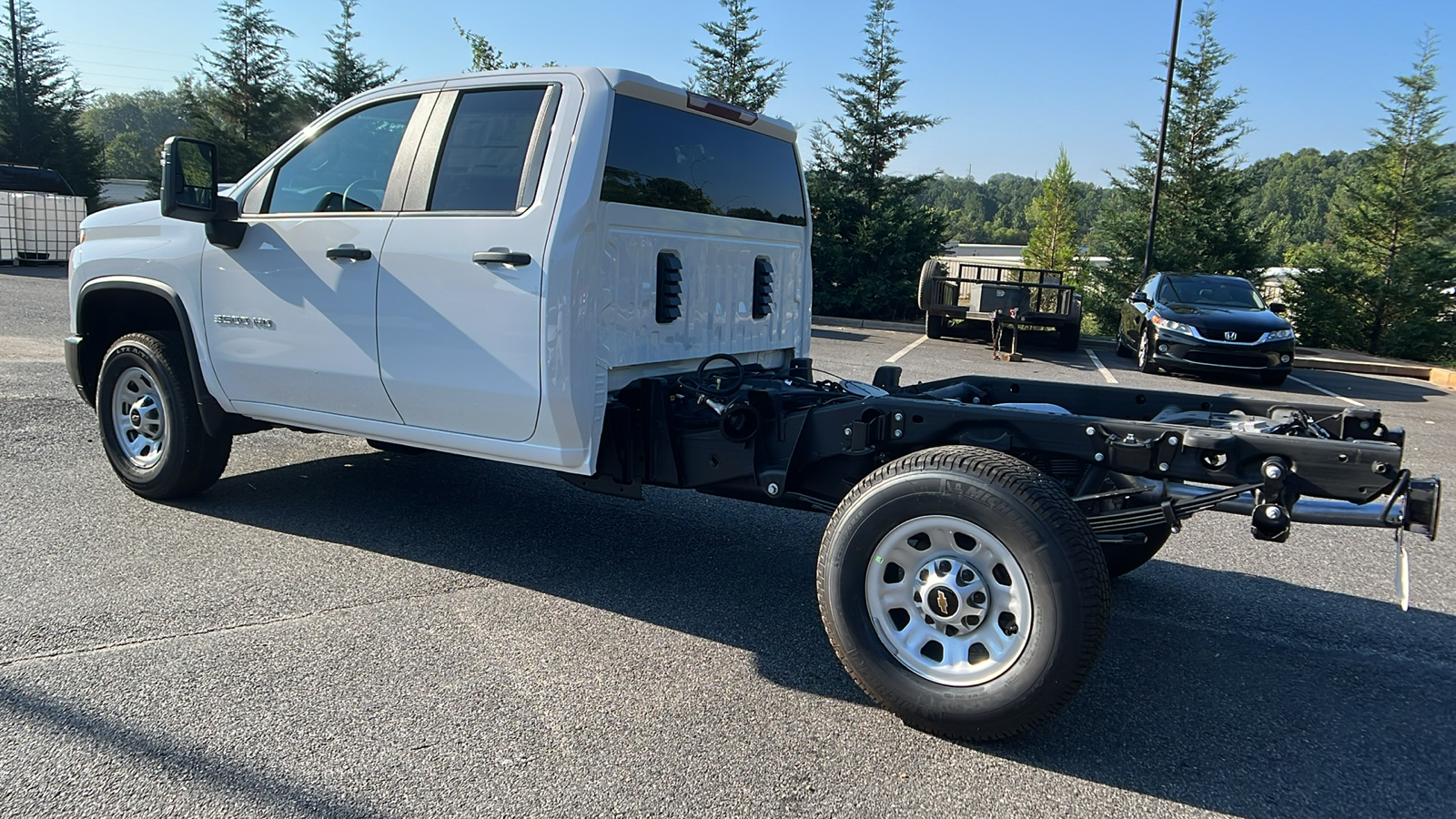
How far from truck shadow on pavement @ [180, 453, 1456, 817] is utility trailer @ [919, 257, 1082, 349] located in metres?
9.00

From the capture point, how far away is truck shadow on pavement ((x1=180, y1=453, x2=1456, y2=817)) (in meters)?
3.02

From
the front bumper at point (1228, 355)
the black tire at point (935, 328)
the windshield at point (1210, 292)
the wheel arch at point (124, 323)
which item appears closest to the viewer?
the wheel arch at point (124, 323)

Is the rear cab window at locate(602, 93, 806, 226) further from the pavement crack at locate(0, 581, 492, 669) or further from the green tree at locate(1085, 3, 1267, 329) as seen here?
the green tree at locate(1085, 3, 1267, 329)


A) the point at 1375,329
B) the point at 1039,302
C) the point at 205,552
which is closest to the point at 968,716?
the point at 205,552

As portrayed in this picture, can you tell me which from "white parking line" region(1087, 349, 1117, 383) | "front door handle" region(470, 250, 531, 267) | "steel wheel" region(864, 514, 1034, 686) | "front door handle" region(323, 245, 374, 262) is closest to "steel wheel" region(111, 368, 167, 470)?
"front door handle" region(323, 245, 374, 262)

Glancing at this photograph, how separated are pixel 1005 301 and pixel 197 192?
39.6 ft

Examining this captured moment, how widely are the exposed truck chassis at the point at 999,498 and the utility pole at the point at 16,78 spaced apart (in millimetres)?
37087

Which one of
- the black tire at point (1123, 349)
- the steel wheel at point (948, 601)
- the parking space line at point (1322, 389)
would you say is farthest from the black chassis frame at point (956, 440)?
the black tire at point (1123, 349)

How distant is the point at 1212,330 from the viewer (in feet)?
41.6

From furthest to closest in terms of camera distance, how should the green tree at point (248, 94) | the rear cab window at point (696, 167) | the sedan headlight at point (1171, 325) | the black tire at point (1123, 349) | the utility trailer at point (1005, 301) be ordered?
the green tree at point (248, 94) < the black tire at point (1123, 349) < the utility trailer at point (1005, 301) < the sedan headlight at point (1171, 325) < the rear cab window at point (696, 167)

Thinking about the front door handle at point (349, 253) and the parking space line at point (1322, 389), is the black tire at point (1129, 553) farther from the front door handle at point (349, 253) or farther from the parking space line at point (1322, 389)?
the parking space line at point (1322, 389)

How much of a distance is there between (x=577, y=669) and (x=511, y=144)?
85.0 inches

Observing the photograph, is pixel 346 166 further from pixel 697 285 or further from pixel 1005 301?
pixel 1005 301

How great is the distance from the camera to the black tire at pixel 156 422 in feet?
16.8
